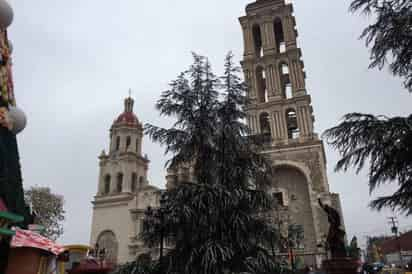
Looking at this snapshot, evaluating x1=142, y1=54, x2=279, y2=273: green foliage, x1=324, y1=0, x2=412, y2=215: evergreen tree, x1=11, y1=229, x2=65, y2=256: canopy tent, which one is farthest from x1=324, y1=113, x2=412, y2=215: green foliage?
x1=11, y1=229, x2=65, y2=256: canopy tent

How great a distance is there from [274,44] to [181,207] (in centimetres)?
2125

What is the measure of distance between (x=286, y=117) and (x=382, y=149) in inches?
723

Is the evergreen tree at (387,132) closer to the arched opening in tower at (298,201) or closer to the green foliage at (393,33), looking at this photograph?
the green foliage at (393,33)

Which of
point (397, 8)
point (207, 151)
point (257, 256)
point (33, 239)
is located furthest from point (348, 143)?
point (33, 239)

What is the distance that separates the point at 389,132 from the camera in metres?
4.55

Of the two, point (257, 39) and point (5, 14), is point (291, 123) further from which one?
point (5, 14)

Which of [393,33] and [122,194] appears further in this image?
[122,194]

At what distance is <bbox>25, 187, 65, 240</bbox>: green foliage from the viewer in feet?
77.1

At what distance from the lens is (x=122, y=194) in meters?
27.3

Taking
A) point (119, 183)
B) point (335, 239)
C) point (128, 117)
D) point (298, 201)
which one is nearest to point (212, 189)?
point (335, 239)

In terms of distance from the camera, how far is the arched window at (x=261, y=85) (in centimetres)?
2447

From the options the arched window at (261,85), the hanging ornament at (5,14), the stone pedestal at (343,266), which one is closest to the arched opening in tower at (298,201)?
the arched window at (261,85)

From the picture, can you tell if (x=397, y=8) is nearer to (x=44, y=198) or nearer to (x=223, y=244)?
(x=223, y=244)

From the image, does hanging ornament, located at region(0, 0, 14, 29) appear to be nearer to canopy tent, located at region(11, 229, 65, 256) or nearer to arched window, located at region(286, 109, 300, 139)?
canopy tent, located at region(11, 229, 65, 256)
